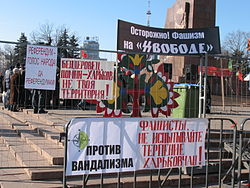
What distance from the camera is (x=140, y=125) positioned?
4.11m

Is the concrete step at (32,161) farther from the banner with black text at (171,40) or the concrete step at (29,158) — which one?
the banner with black text at (171,40)

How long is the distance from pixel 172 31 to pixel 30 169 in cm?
416

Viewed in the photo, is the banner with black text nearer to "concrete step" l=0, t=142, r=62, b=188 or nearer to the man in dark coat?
"concrete step" l=0, t=142, r=62, b=188

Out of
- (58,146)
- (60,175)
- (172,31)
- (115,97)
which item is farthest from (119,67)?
(60,175)

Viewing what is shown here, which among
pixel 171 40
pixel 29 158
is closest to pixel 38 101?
pixel 29 158

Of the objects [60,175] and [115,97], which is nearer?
[60,175]

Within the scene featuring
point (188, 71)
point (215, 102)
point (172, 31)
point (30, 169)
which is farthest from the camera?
point (215, 102)

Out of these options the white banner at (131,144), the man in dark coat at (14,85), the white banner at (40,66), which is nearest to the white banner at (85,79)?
the white banner at (40,66)

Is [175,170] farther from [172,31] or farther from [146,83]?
[172,31]

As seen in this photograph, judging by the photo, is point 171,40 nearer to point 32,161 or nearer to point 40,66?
point 40,66

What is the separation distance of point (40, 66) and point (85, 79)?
33.8 inches

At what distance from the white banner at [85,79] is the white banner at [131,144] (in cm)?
178

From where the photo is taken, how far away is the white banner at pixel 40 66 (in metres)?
5.20

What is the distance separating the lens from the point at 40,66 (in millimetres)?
5285
